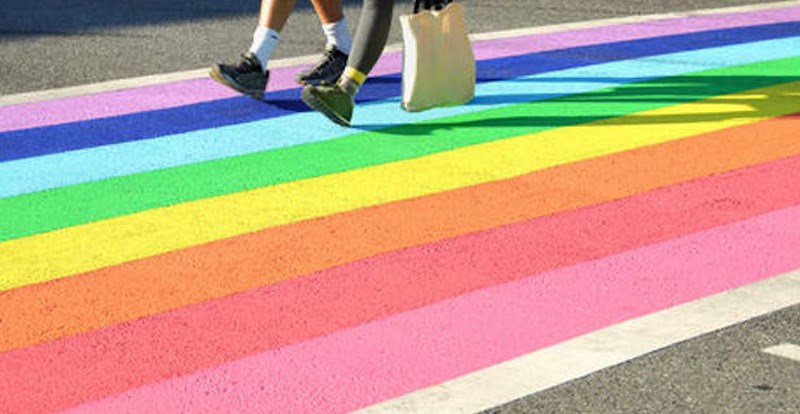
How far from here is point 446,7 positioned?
7.71 metres

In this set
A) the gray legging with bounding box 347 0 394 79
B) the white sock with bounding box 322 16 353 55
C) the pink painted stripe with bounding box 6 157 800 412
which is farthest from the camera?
the white sock with bounding box 322 16 353 55

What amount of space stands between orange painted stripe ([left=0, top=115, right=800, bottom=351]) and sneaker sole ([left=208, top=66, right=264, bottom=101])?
1878mm

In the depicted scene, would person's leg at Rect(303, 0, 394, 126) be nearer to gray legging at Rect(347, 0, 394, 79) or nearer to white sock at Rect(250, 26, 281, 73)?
gray legging at Rect(347, 0, 394, 79)

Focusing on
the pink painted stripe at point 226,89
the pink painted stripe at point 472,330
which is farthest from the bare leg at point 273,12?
the pink painted stripe at point 472,330

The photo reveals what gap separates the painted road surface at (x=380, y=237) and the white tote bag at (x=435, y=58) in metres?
0.20

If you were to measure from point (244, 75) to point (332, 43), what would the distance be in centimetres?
60

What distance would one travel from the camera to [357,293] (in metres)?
5.51

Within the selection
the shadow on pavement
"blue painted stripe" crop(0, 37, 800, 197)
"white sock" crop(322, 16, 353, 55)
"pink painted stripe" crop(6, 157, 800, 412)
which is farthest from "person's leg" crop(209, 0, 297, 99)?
"pink painted stripe" crop(6, 157, 800, 412)

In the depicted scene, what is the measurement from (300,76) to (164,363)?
14.4 feet

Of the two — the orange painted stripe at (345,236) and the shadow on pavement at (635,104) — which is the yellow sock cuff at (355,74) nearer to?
the shadow on pavement at (635,104)

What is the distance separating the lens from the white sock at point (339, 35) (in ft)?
28.9

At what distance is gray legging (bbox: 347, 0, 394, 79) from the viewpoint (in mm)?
7863

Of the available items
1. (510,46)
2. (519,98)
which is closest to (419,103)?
(519,98)

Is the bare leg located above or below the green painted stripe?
above
